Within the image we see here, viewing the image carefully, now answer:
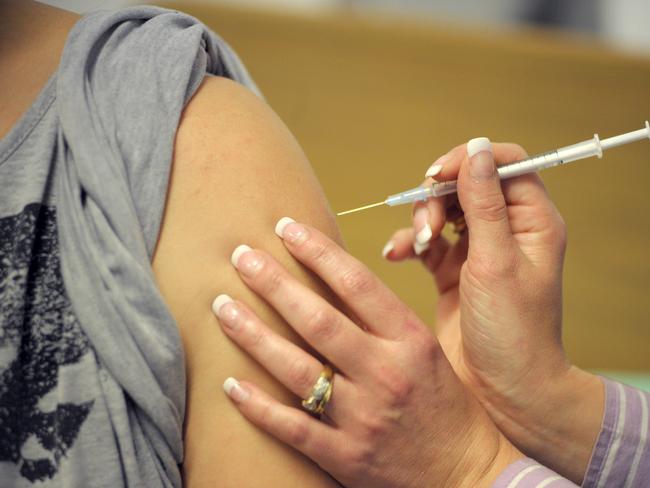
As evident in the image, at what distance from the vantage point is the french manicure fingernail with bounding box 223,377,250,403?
2.43 ft

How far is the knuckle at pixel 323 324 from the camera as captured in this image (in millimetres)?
762

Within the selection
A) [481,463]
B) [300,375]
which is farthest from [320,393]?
[481,463]

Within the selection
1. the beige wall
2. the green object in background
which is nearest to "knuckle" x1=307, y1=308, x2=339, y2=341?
the green object in background

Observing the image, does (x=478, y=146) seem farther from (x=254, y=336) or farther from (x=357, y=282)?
(x=254, y=336)

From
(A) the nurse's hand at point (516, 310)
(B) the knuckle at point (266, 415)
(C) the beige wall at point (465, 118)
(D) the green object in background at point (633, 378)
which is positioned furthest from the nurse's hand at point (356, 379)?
(C) the beige wall at point (465, 118)

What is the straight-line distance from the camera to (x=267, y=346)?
744mm

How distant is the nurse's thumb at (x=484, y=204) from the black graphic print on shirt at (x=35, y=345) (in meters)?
0.49

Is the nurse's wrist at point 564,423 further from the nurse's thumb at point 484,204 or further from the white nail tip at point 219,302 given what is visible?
the white nail tip at point 219,302

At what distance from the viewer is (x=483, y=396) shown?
1.02 meters

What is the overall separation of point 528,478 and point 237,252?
0.45 m

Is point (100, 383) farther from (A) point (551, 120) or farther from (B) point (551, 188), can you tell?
(A) point (551, 120)

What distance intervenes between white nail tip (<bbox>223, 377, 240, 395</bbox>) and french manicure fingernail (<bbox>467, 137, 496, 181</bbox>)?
390 mm

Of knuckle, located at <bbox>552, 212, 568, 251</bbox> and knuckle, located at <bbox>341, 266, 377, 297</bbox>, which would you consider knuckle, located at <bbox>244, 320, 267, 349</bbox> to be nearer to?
knuckle, located at <bbox>341, 266, 377, 297</bbox>

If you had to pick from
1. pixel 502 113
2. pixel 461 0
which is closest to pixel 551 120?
pixel 502 113
